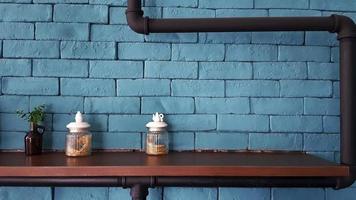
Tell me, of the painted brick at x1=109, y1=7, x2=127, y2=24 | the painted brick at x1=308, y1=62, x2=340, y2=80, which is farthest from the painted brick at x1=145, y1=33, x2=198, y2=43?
the painted brick at x1=308, y1=62, x2=340, y2=80

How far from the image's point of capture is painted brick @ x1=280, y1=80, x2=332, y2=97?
1267mm

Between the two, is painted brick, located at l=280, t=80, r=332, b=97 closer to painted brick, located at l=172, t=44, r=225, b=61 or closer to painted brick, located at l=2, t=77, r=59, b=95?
painted brick, located at l=172, t=44, r=225, b=61

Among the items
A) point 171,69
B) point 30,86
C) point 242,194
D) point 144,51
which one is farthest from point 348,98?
point 30,86

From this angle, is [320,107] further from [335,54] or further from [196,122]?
[196,122]

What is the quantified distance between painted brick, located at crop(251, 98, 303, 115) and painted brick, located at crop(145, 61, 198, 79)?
24 centimetres

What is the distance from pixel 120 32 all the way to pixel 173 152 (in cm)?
46

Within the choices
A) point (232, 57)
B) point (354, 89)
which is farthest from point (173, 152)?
point (354, 89)

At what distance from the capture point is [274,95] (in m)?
1.26

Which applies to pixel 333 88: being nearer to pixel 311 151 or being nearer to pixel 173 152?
pixel 311 151

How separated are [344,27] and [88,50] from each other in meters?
0.85

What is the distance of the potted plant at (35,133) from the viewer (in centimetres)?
117

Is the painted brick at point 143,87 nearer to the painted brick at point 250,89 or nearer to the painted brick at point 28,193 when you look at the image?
the painted brick at point 250,89

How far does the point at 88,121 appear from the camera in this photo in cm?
125

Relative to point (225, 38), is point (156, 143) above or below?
below
